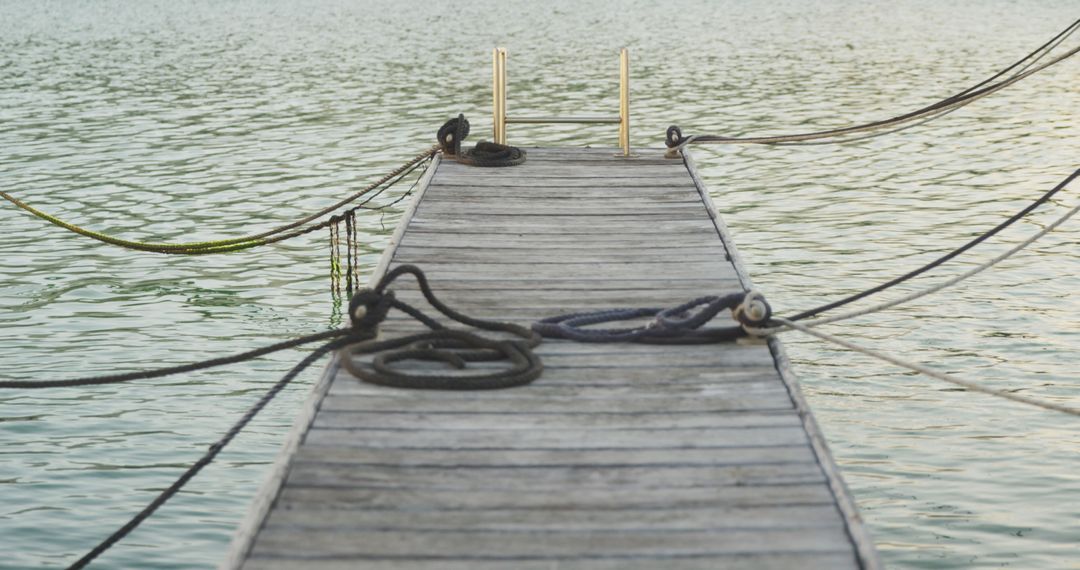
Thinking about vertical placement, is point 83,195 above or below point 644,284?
below

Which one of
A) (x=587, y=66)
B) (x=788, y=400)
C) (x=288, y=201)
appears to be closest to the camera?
(x=788, y=400)

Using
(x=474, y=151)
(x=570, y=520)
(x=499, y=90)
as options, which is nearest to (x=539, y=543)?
(x=570, y=520)

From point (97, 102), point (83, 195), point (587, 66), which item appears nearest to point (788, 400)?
point (83, 195)

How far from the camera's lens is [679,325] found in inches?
250

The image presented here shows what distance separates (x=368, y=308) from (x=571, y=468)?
162 cm

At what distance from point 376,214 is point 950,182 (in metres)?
7.51

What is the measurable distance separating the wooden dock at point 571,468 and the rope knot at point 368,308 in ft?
1.30

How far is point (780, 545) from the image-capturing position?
429 centimetres

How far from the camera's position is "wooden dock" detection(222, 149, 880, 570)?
4.27 m

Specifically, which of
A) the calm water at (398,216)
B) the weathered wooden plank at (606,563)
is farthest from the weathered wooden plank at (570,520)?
the calm water at (398,216)

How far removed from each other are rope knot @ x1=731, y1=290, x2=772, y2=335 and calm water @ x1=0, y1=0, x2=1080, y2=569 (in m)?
1.85

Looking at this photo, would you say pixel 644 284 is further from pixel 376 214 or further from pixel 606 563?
pixel 376 214

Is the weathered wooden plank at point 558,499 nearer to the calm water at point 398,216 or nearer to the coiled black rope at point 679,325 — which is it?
the coiled black rope at point 679,325

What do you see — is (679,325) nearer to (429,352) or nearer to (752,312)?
(752,312)
